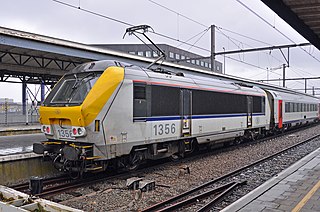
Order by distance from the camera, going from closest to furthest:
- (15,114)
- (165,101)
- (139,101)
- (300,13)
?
(300,13) → (139,101) → (165,101) → (15,114)

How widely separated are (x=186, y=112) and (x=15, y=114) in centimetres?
1669

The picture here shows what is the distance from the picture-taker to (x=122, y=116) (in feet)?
27.7

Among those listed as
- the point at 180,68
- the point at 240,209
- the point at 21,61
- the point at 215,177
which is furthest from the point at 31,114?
the point at 240,209

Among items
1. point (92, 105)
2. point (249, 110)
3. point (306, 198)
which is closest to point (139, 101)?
point (92, 105)

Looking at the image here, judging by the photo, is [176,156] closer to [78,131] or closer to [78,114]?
[78,131]

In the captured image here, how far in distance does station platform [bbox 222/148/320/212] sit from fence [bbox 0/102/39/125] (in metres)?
19.3

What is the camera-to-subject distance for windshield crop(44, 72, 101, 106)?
8.27 meters

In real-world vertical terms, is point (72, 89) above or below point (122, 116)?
above

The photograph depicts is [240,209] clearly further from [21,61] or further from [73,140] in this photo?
[21,61]

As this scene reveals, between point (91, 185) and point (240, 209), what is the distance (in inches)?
164

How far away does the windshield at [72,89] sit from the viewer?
8266 millimetres

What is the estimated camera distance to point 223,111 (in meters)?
13.2

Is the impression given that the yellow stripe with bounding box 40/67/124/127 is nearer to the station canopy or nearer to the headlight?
the headlight

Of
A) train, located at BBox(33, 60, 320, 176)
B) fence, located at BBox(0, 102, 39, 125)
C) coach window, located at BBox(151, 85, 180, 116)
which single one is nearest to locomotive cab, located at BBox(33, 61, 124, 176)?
train, located at BBox(33, 60, 320, 176)
